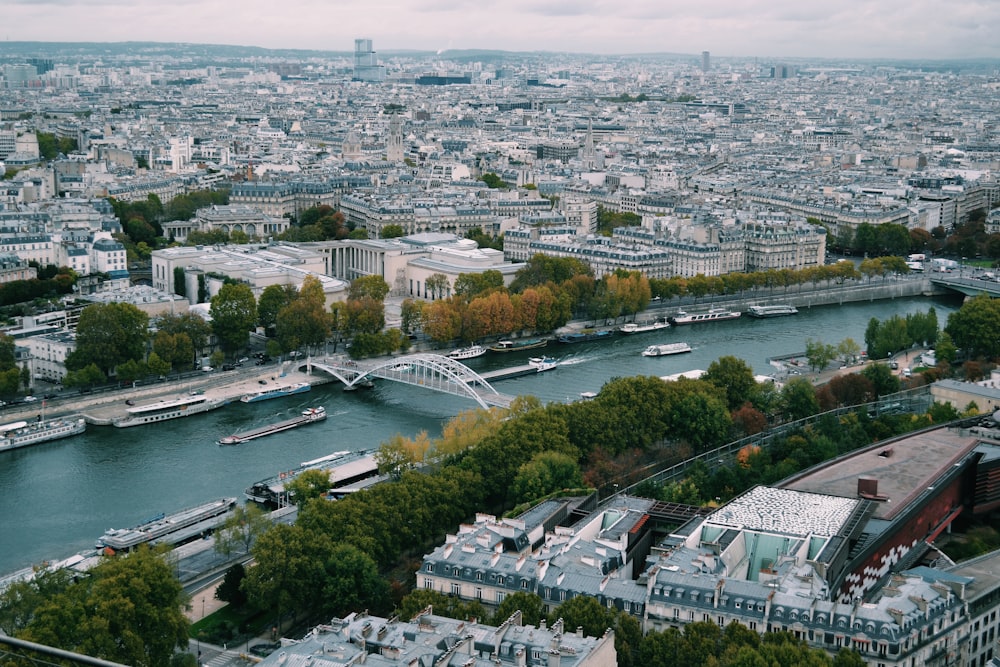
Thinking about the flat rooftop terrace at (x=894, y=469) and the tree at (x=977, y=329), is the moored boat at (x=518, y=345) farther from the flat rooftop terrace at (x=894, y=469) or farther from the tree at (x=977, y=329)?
the flat rooftop terrace at (x=894, y=469)

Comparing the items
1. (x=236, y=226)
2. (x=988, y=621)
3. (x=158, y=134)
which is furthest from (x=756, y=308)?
(x=158, y=134)

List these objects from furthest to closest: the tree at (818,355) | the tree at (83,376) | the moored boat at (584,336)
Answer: the moored boat at (584,336) < the tree at (818,355) < the tree at (83,376)

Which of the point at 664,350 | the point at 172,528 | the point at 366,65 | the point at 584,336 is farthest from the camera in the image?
the point at 366,65

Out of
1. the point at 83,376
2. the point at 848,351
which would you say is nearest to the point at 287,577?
the point at 83,376

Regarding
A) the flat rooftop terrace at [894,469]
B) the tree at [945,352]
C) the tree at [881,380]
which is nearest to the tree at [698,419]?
the flat rooftop terrace at [894,469]

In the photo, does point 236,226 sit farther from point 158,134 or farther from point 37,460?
point 158,134

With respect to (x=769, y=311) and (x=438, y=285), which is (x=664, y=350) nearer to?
(x=769, y=311)
